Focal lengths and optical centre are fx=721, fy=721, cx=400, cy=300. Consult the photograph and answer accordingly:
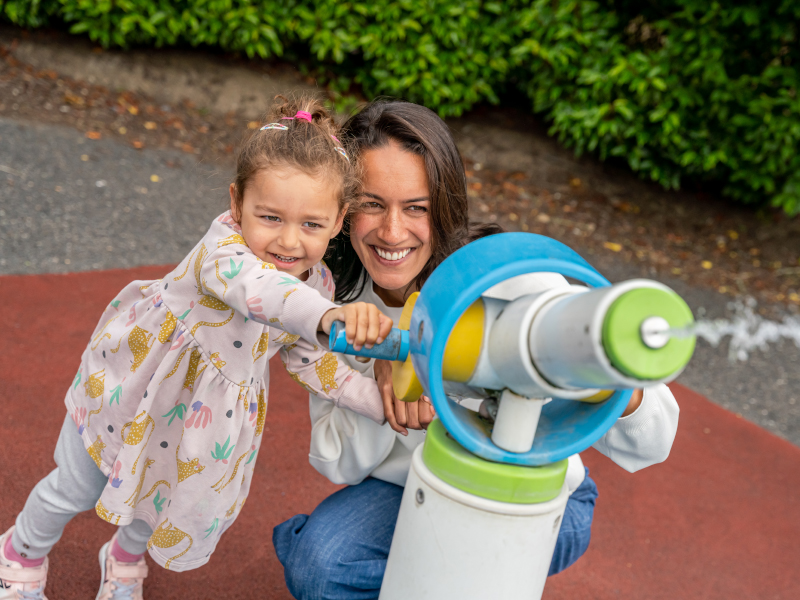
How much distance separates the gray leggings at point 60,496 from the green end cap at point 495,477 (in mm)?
1229

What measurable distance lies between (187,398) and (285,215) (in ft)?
1.62

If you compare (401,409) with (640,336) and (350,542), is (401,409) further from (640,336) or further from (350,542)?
(640,336)

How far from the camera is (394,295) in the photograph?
6.59ft

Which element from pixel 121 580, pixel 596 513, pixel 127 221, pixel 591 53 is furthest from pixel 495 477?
pixel 591 53

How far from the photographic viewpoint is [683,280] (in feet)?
17.0

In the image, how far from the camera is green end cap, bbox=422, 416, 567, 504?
0.91 meters

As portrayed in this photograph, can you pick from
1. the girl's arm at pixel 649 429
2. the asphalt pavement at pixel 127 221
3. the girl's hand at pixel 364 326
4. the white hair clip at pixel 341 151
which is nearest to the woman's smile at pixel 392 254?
the white hair clip at pixel 341 151

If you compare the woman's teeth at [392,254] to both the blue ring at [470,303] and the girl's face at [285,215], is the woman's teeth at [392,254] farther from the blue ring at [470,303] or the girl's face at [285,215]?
the blue ring at [470,303]

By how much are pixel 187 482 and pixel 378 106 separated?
43.5 inches

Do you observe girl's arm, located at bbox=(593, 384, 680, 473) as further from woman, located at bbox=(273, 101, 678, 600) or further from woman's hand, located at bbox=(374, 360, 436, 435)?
woman's hand, located at bbox=(374, 360, 436, 435)

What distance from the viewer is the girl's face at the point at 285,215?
1.55 m

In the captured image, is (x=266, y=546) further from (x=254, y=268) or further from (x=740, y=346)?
(x=740, y=346)

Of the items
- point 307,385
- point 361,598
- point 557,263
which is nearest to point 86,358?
point 307,385

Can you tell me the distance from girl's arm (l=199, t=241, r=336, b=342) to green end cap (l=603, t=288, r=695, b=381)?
0.58 meters
